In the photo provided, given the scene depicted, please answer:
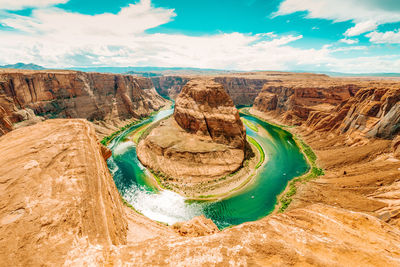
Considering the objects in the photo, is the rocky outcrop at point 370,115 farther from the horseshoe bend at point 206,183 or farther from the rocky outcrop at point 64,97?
the rocky outcrop at point 64,97

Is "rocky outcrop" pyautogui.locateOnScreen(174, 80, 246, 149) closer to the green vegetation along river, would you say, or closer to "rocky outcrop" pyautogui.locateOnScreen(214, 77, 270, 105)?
the green vegetation along river

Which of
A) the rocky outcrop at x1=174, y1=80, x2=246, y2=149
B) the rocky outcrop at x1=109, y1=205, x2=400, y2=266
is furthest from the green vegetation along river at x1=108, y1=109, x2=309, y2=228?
the rocky outcrop at x1=109, y1=205, x2=400, y2=266

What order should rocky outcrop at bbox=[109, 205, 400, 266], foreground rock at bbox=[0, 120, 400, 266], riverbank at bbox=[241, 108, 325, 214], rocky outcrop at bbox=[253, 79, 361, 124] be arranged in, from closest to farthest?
foreground rock at bbox=[0, 120, 400, 266]
rocky outcrop at bbox=[109, 205, 400, 266]
riverbank at bbox=[241, 108, 325, 214]
rocky outcrop at bbox=[253, 79, 361, 124]

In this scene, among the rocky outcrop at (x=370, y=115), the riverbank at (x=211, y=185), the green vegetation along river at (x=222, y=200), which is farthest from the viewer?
the rocky outcrop at (x=370, y=115)

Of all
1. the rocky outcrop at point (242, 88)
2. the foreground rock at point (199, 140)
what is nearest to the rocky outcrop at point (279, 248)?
the foreground rock at point (199, 140)

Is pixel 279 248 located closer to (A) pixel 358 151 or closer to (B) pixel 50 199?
(B) pixel 50 199

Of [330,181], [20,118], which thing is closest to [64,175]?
[330,181]
